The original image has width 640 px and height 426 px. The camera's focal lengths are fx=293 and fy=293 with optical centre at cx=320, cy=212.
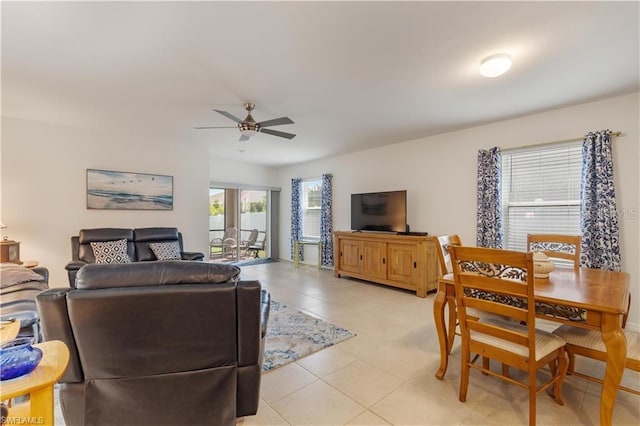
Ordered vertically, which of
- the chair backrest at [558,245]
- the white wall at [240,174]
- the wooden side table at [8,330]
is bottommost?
the wooden side table at [8,330]

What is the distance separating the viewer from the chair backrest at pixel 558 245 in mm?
2623

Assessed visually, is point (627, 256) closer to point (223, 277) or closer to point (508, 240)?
point (508, 240)

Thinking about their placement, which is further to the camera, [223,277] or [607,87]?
[607,87]

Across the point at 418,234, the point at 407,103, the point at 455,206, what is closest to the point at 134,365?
the point at 407,103

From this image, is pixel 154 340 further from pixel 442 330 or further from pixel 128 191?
pixel 128 191

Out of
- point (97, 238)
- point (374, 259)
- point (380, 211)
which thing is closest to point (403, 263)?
point (374, 259)

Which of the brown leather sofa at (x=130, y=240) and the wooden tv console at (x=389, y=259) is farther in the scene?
the wooden tv console at (x=389, y=259)

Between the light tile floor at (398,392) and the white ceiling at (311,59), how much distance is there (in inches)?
98.7

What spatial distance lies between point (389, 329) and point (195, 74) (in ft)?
10.4

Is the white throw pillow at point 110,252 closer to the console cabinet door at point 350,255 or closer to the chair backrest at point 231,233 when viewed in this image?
the chair backrest at point 231,233

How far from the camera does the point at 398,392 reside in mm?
2012

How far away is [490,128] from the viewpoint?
4125 millimetres

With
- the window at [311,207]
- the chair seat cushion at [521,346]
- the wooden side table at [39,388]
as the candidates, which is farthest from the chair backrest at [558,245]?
the window at [311,207]

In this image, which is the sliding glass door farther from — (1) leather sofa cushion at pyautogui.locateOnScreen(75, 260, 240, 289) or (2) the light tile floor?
(1) leather sofa cushion at pyautogui.locateOnScreen(75, 260, 240, 289)
